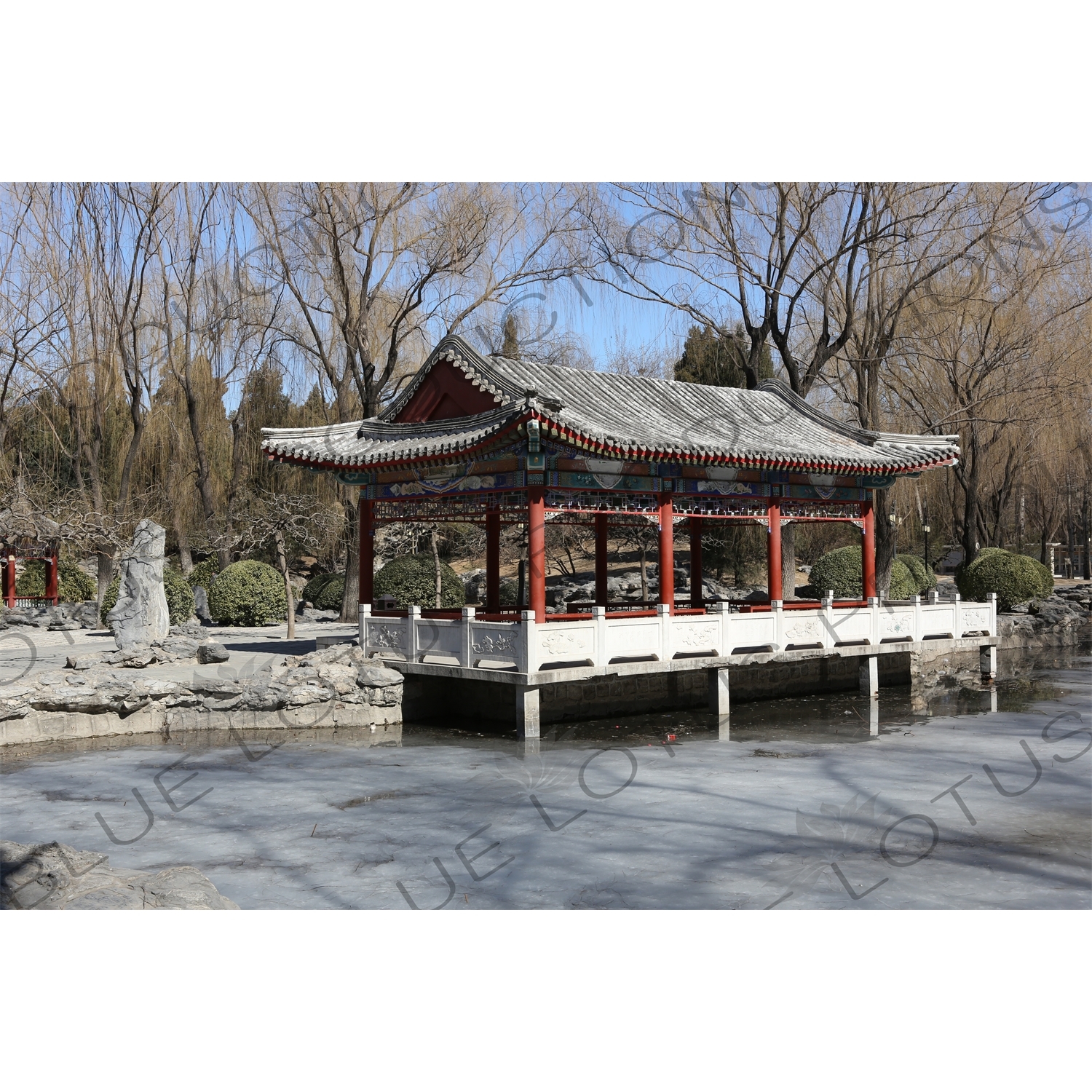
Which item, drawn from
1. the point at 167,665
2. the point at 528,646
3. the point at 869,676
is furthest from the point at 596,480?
the point at 167,665

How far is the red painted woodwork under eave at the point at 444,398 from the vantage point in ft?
41.3

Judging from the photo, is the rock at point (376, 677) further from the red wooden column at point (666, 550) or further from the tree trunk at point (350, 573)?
the tree trunk at point (350, 573)

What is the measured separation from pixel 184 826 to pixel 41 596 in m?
16.0

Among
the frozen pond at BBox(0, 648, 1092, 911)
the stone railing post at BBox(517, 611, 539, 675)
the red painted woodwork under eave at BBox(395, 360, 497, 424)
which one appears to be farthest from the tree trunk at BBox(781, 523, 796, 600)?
the stone railing post at BBox(517, 611, 539, 675)

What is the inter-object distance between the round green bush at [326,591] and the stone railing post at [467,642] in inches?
415

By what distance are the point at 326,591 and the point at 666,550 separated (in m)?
11.3

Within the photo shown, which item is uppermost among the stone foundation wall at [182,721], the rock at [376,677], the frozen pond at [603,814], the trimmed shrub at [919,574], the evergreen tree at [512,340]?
the evergreen tree at [512,340]

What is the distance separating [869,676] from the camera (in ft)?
45.5

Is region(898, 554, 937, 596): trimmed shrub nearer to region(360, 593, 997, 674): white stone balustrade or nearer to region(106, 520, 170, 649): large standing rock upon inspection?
region(360, 593, 997, 674): white stone balustrade

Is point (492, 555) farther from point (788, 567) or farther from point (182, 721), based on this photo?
point (788, 567)

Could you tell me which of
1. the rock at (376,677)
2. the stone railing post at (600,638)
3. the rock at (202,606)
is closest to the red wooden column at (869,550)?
the stone railing post at (600,638)

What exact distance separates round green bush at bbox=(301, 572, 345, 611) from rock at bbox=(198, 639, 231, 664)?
8431 millimetres

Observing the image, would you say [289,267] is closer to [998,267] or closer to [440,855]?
[998,267]

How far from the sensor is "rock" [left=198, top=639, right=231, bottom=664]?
41.9ft
